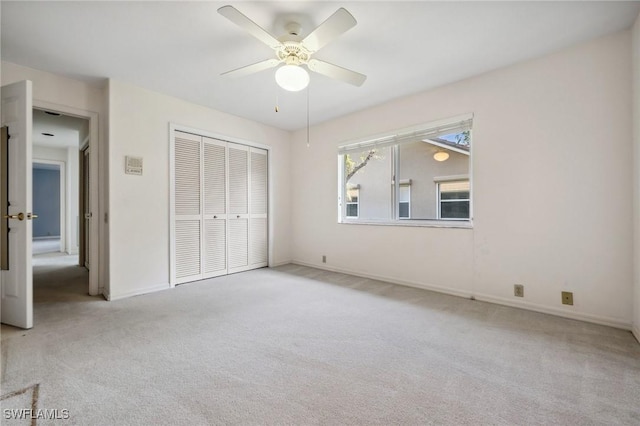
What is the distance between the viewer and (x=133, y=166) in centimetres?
319

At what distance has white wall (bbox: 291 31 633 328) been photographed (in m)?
2.28

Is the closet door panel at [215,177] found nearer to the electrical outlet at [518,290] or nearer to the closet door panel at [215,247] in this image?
the closet door panel at [215,247]

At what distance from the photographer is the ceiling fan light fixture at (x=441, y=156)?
347 cm

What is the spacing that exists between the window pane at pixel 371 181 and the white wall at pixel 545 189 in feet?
1.75

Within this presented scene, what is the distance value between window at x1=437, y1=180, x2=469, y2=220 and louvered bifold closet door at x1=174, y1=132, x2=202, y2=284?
3217 millimetres

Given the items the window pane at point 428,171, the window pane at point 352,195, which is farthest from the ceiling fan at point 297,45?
the window pane at point 352,195

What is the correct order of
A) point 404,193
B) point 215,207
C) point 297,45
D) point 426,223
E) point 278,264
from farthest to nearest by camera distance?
1. point 278,264
2. point 215,207
3. point 404,193
4. point 426,223
5. point 297,45

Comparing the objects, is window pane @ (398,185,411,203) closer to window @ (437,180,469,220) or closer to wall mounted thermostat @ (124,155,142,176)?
window @ (437,180,469,220)

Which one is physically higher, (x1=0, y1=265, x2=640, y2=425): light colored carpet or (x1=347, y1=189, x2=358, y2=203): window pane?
(x1=347, y1=189, x2=358, y2=203): window pane

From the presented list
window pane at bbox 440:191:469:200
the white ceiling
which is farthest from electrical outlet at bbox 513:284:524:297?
the white ceiling

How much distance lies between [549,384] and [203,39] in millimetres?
3406

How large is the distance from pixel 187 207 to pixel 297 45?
257 centimetres

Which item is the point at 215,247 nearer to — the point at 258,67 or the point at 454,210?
the point at 258,67

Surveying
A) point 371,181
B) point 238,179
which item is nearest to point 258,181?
point 238,179
